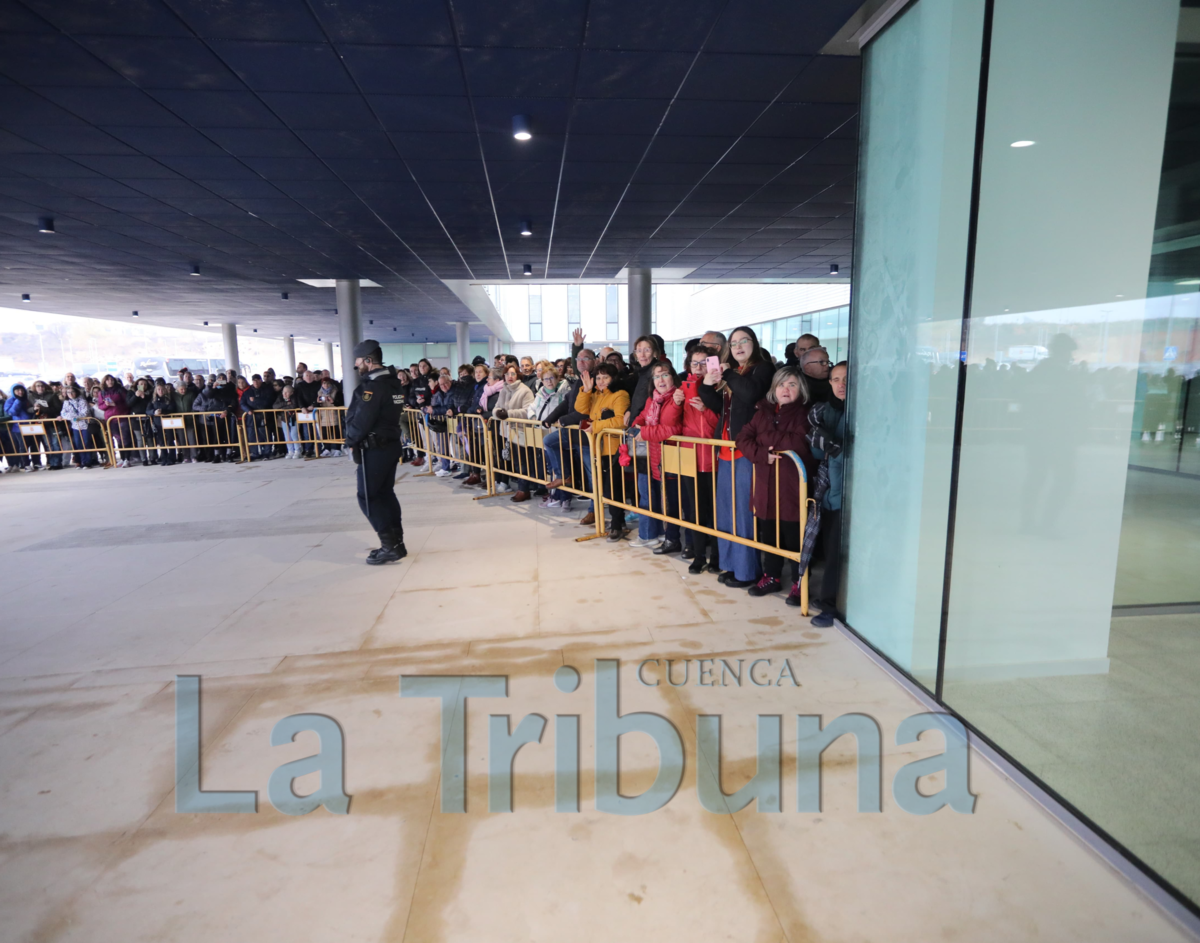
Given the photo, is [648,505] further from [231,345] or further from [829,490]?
[231,345]

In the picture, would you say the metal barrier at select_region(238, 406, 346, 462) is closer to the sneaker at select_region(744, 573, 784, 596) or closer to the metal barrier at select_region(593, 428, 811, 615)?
the metal barrier at select_region(593, 428, 811, 615)

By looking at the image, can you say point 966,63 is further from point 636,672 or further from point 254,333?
point 254,333

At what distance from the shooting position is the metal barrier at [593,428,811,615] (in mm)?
4230

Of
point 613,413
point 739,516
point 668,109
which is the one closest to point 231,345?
point 613,413

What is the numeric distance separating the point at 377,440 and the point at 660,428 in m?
2.59

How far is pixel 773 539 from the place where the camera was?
4.50 metres

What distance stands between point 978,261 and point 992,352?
454 millimetres

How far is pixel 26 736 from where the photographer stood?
302cm

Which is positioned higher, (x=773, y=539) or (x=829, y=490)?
(x=829, y=490)

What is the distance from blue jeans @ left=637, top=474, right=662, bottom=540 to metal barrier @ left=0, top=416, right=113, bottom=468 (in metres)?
13.1

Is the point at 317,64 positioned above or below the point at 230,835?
above

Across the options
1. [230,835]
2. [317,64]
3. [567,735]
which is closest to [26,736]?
[230,835]

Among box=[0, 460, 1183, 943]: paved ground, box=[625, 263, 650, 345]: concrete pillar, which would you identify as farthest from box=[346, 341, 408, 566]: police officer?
box=[625, 263, 650, 345]: concrete pillar

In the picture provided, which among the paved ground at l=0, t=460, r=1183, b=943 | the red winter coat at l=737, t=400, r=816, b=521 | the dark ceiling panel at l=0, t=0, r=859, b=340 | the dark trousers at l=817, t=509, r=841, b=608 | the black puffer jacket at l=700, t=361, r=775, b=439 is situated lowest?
the paved ground at l=0, t=460, r=1183, b=943
